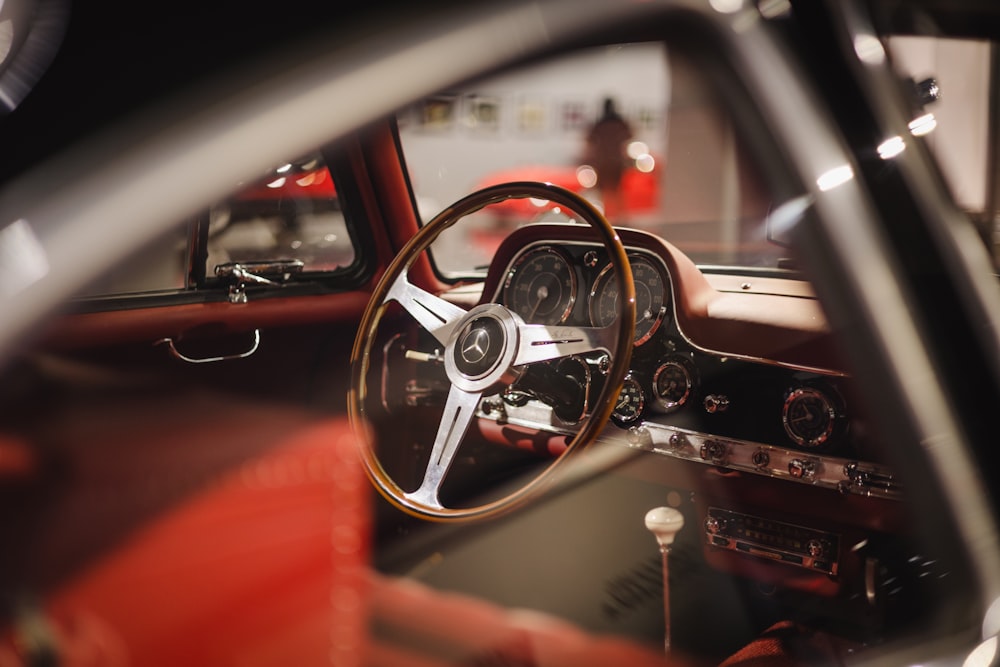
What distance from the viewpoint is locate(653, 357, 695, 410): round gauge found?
1926 millimetres

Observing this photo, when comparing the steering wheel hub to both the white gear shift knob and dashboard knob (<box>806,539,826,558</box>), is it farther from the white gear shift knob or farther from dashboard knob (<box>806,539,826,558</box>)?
dashboard knob (<box>806,539,826,558</box>)

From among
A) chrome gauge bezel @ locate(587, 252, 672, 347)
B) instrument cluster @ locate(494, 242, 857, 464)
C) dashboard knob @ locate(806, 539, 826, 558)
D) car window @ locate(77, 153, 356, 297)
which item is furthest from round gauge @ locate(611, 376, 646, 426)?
car window @ locate(77, 153, 356, 297)

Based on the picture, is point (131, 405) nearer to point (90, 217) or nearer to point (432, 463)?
point (432, 463)

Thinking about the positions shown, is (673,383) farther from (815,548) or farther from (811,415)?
(815,548)

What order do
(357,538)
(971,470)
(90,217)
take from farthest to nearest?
(357,538) → (971,470) → (90,217)

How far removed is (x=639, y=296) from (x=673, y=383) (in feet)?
0.75

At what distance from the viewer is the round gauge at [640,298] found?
6.48ft

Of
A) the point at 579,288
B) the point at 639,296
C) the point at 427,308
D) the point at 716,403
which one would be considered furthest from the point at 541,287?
the point at 716,403

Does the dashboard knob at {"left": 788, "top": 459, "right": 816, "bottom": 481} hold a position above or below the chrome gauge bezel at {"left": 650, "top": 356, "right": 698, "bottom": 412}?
below

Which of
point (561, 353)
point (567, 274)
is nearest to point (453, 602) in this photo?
point (561, 353)

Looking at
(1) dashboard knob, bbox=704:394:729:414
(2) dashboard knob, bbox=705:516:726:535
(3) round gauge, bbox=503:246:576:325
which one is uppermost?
(3) round gauge, bbox=503:246:576:325

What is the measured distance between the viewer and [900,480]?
3.65ft

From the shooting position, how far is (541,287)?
214cm

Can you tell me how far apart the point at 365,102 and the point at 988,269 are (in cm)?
91
